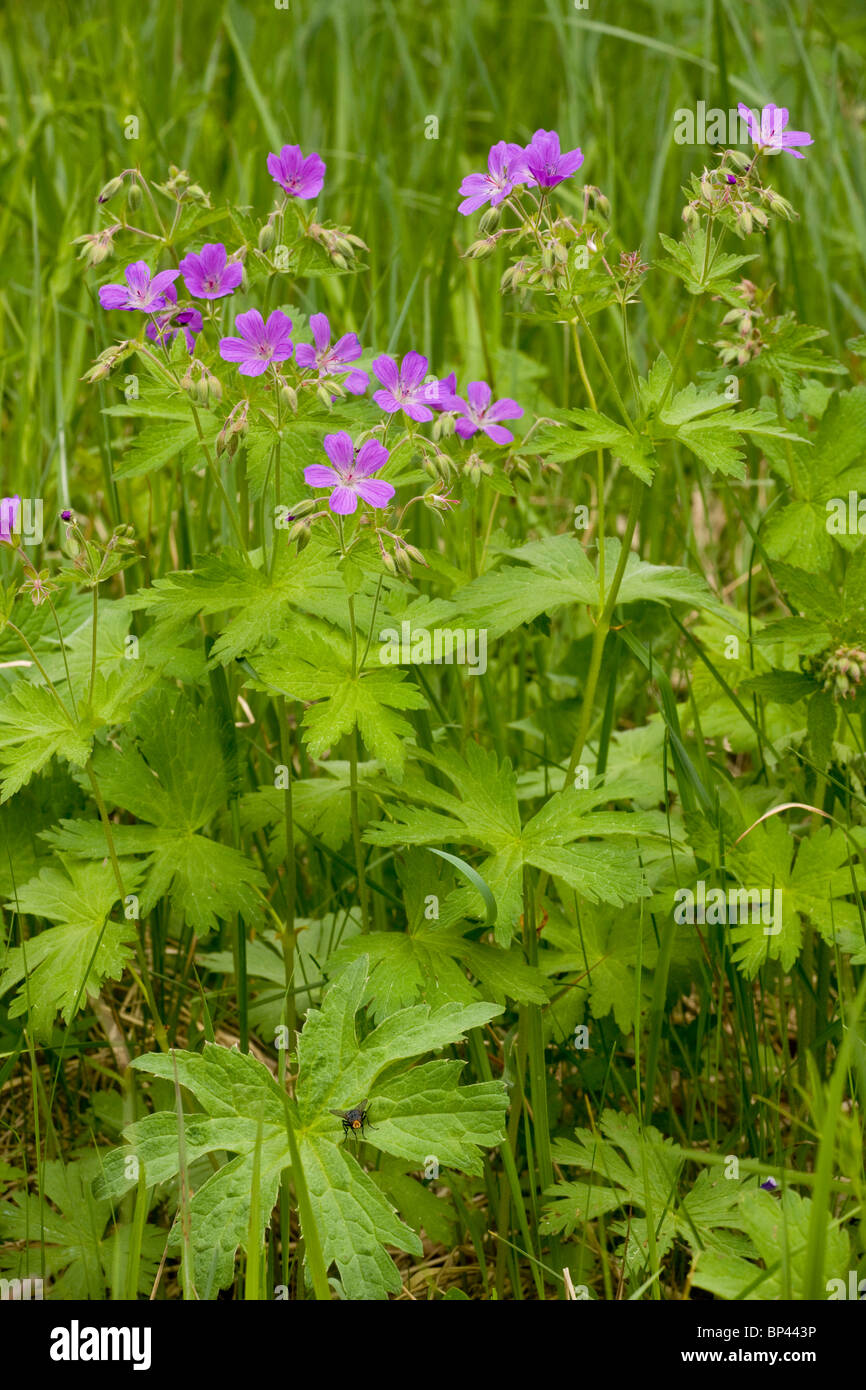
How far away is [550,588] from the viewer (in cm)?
210

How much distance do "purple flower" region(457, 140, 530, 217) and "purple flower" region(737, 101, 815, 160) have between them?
0.35 m

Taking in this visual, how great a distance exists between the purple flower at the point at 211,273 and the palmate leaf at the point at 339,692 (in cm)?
53

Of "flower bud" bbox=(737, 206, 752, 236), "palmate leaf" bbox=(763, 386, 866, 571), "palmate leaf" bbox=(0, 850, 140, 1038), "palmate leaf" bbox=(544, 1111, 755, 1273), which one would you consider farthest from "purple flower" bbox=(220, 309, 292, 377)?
"palmate leaf" bbox=(544, 1111, 755, 1273)

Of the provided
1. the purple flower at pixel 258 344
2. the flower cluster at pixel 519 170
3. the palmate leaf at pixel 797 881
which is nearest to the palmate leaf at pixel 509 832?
the palmate leaf at pixel 797 881

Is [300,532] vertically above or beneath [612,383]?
beneath

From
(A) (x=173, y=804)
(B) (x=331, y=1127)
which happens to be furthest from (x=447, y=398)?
(B) (x=331, y=1127)

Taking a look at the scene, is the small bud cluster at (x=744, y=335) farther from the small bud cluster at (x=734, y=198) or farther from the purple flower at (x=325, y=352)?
the purple flower at (x=325, y=352)

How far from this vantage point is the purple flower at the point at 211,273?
74.9 inches

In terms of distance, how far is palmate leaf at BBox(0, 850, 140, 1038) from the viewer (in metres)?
1.92

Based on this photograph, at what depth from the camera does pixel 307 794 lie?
2.24 meters

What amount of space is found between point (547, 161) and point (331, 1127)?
1453 millimetres

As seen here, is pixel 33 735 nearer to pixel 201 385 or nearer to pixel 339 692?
pixel 339 692
